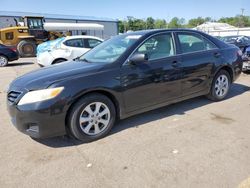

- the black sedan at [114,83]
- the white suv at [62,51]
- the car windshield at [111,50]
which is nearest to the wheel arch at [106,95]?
the black sedan at [114,83]

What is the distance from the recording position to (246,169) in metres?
2.68

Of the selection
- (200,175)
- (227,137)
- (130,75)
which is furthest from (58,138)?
(227,137)

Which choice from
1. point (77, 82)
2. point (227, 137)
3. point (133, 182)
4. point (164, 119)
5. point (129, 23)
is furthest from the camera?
point (129, 23)

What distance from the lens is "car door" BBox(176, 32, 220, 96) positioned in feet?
14.3

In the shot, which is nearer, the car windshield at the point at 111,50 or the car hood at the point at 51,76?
the car hood at the point at 51,76

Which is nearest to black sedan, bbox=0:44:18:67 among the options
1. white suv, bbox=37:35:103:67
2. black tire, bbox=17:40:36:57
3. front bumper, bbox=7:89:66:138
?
white suv, bbox=37:35:103:67

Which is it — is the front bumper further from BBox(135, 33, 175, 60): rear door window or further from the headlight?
BBox(135, 33, 175, 60): rear door window

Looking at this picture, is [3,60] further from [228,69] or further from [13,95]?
[228,69]

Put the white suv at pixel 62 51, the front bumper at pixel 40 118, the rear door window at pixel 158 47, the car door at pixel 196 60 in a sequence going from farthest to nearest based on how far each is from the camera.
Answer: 1. the white suv at pixel 62 51
2. the car door at pixel 196 60
3. the rear door window at pixel 158 47
4. the front bumper at pixel 40 118

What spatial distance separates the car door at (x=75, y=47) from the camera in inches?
367

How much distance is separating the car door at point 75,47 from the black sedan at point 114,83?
16.6 feet

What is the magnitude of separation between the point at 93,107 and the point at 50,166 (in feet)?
3.27

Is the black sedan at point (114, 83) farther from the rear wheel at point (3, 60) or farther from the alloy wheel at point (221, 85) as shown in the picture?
the rear wheel at point (3, 60)

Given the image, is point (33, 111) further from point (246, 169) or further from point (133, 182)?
point (246, 169)
